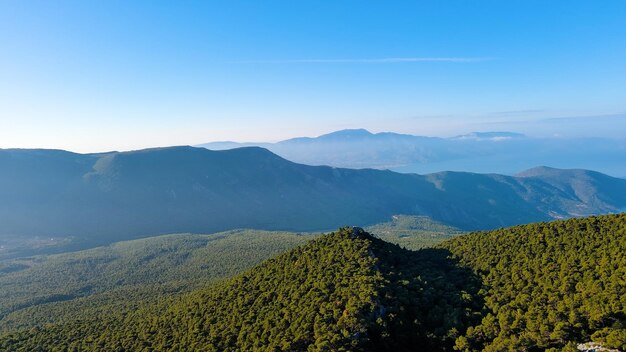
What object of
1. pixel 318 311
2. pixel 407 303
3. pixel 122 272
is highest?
pixel 318 311

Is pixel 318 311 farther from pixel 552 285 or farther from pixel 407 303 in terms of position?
pixel 552 285

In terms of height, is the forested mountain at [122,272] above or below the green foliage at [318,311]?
below

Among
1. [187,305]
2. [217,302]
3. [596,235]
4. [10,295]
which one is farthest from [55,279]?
[596,235]

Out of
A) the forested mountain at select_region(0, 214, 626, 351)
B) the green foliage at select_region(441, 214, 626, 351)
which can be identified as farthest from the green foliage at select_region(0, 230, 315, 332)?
the green foliage at select_region(441, 214, 626, 351)

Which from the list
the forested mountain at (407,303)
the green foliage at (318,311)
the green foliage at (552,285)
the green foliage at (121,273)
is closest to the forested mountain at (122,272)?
the green foliage at (121,273)

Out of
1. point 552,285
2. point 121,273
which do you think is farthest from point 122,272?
point 552,285

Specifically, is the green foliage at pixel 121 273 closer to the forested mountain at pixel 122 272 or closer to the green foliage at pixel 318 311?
the forested mountain at pixel 122 272

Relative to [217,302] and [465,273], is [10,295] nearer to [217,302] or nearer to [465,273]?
[217,302]
